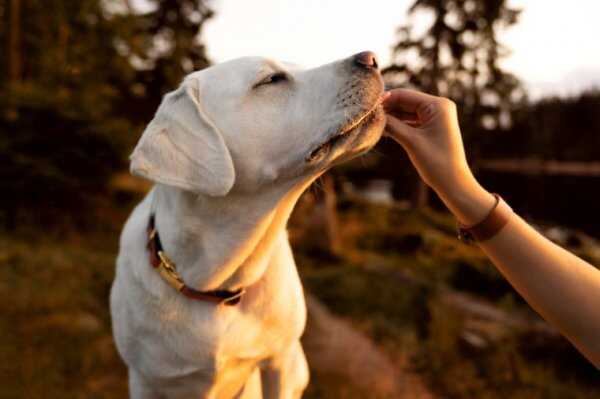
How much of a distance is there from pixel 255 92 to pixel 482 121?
8.48 meters

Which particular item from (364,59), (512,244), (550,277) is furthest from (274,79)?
(550,277)

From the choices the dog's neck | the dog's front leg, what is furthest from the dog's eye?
the dog's front leg

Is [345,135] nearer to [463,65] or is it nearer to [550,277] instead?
[550,277]

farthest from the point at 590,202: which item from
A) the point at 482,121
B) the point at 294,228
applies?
the point at 294,228

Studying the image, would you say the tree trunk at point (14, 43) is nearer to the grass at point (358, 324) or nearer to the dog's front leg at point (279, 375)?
the grass at point (358, 324)

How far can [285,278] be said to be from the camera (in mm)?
1985

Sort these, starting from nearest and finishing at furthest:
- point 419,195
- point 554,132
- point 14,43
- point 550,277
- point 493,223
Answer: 1. point 550,277
2. point 493,223
3. point 14,43
4. point 419,195
5. point 554,132

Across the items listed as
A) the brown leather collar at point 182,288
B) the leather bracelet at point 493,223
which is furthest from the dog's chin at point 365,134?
the brown leather collar at point 182,288

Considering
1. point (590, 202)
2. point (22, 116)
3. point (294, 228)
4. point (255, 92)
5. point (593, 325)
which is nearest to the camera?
point (593, 325)

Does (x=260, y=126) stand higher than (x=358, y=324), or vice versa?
(x=260, y=126)

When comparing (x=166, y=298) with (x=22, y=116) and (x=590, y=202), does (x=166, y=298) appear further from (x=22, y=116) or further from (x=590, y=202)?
(x=590, y=202)

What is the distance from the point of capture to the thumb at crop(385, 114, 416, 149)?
5.26 ft

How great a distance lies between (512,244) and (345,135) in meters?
0.60

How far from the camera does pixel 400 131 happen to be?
164cm
